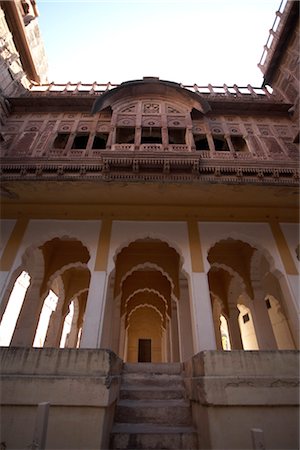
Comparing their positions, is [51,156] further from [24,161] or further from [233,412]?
[233,412]

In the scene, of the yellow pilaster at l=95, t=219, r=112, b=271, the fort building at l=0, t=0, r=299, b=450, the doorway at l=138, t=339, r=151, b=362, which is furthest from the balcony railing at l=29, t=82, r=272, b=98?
the doorway at l=138, t=339, r=151, b=362

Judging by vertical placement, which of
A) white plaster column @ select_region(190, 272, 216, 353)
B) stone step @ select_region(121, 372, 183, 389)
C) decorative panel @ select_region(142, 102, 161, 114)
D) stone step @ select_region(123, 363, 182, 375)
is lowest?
stone step @ select_region(121, 372, 183, 389)

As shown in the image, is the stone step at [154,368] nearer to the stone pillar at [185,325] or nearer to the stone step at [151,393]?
the stone step at [151,393]

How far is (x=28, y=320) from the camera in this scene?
792cm

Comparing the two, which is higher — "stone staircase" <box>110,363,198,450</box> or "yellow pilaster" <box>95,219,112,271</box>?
"yellow pilaster" <box>95,219,112,271</box>


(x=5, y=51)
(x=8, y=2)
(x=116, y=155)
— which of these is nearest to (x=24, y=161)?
(x=116, y=155)

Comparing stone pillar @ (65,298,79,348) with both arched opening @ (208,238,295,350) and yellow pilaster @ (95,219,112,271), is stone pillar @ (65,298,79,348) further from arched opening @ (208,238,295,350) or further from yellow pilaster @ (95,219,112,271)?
arched opening @ (208,238,295,350)

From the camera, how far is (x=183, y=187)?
23.4 ft

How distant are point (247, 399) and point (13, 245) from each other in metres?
6.82

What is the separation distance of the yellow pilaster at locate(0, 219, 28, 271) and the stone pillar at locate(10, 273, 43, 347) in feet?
7.16

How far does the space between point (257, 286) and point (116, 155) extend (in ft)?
22.5

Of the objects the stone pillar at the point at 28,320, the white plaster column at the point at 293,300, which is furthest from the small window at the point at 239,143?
the stone pillar at the point at 28,320

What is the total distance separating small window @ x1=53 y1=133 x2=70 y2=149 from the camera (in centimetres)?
942

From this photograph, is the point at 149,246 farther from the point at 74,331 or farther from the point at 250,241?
the point at 74,331
